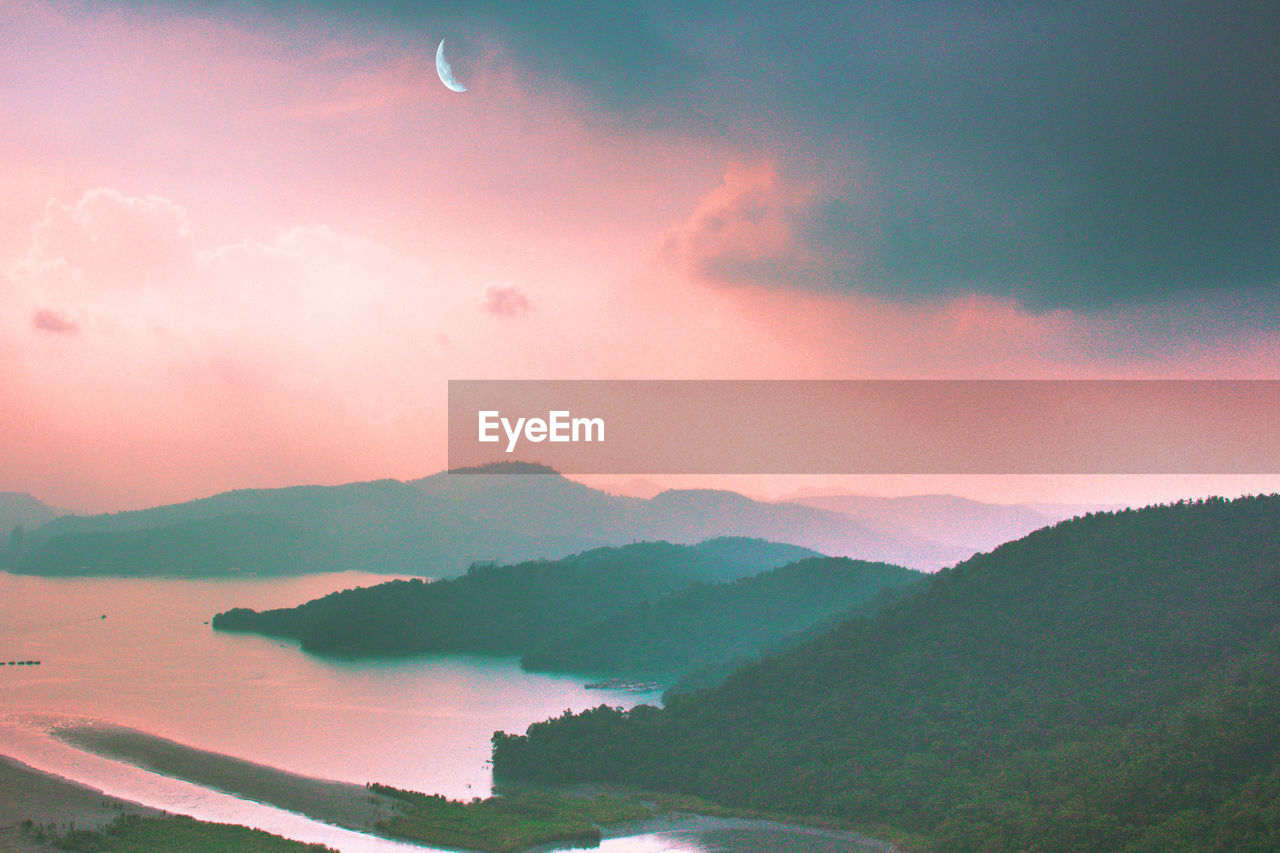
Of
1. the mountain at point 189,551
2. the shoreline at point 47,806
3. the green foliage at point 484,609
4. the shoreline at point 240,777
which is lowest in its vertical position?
the shoreline at point 240,777

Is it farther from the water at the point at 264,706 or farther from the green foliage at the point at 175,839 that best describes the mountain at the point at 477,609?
the green foliage at the point at 175,839

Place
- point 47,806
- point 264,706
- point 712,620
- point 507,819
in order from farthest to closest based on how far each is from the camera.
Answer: point 712,620 < point 264,706 < point 47,806 < point 507,819

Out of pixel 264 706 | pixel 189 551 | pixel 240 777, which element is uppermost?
pixel 189 551

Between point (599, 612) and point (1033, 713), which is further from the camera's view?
point (599, 612)

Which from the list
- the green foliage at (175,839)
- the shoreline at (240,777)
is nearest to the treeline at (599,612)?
the shoreline at (240,777)

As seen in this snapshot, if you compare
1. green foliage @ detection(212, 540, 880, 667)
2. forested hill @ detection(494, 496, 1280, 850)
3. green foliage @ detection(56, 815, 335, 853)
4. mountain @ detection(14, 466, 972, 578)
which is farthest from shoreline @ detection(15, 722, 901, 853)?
mountain @ detection(14, 466, 972, 578)

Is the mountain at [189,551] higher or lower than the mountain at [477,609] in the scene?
higher

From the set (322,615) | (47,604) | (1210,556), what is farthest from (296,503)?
(1210,556)

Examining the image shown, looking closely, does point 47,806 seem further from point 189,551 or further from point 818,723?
point 189,551

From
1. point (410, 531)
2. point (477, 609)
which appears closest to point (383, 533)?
point (410, 531)
